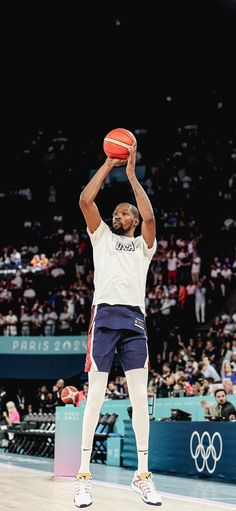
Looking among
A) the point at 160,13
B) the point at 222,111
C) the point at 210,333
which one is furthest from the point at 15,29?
the point at 210,333

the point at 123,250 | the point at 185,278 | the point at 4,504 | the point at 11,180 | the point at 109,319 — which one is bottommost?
the point at 4,504

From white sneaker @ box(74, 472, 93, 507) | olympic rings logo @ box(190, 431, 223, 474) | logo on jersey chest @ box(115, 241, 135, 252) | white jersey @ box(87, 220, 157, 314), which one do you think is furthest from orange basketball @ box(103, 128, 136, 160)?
olympic rings logo @ box(190, 431, 223, 474)

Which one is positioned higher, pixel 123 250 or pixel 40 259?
pixel 40 259

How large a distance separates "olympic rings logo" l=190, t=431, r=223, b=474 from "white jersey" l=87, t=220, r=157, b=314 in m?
5.82

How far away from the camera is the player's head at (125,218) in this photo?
20.4 feet

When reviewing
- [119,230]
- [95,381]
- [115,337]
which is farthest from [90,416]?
[119,230]

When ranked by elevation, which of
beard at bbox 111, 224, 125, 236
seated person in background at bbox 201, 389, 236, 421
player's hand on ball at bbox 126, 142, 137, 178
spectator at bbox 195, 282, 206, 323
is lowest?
seated person in background at bbox 201, 389, 236, 421

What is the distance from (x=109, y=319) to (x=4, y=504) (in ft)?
5.27

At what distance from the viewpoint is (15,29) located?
102 ft

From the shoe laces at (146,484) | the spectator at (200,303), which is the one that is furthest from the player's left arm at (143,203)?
the spectator at (200,303)

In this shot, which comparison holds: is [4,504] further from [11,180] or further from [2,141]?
[2,141]

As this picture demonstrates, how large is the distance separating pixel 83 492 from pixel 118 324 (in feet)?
4.07

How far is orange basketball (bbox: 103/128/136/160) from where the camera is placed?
5.98m

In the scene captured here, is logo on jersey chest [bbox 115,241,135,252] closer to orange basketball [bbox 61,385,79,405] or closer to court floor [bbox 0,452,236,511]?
court floor [bbox 0,452,236,511]
